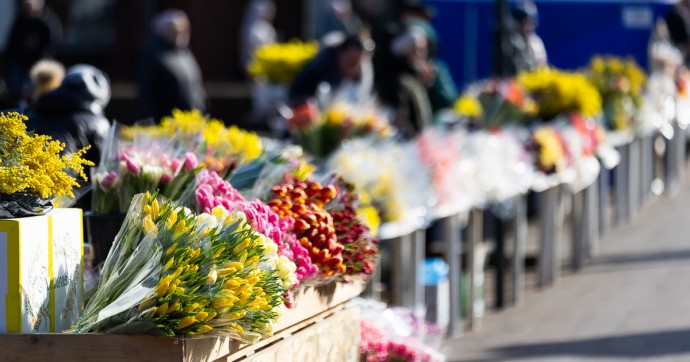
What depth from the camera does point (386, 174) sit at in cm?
713

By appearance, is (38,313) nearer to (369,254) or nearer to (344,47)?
(369,254)

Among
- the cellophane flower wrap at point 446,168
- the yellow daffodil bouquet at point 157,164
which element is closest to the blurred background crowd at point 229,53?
the cellophane flower wrap at point 446,168

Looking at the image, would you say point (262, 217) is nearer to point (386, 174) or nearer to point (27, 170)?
point (27, 170)

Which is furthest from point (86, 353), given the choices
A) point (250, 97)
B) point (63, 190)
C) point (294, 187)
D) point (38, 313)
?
point (250, 97)

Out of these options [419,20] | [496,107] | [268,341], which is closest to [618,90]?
[419,20]

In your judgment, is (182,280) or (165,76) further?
(165,76)

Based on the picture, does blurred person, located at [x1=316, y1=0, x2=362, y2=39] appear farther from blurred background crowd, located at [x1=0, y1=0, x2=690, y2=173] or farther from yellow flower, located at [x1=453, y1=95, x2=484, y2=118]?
yellow flower, located at [x1=453, y1=95, x2=484, y2=118]

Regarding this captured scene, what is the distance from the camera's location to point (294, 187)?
4.62 metres

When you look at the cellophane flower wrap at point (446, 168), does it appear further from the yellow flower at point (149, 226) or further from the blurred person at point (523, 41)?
the blurred person at point (523, 41)

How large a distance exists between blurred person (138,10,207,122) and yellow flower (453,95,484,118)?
1.98m

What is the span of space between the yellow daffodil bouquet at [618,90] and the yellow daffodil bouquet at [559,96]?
997mm

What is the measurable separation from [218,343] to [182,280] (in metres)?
0.25

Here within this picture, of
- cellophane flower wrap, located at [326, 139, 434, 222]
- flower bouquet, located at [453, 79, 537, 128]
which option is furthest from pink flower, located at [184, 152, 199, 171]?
flower bouquet, located at [453, 79, 537, 128]

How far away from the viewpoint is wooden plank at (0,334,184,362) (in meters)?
3.42
